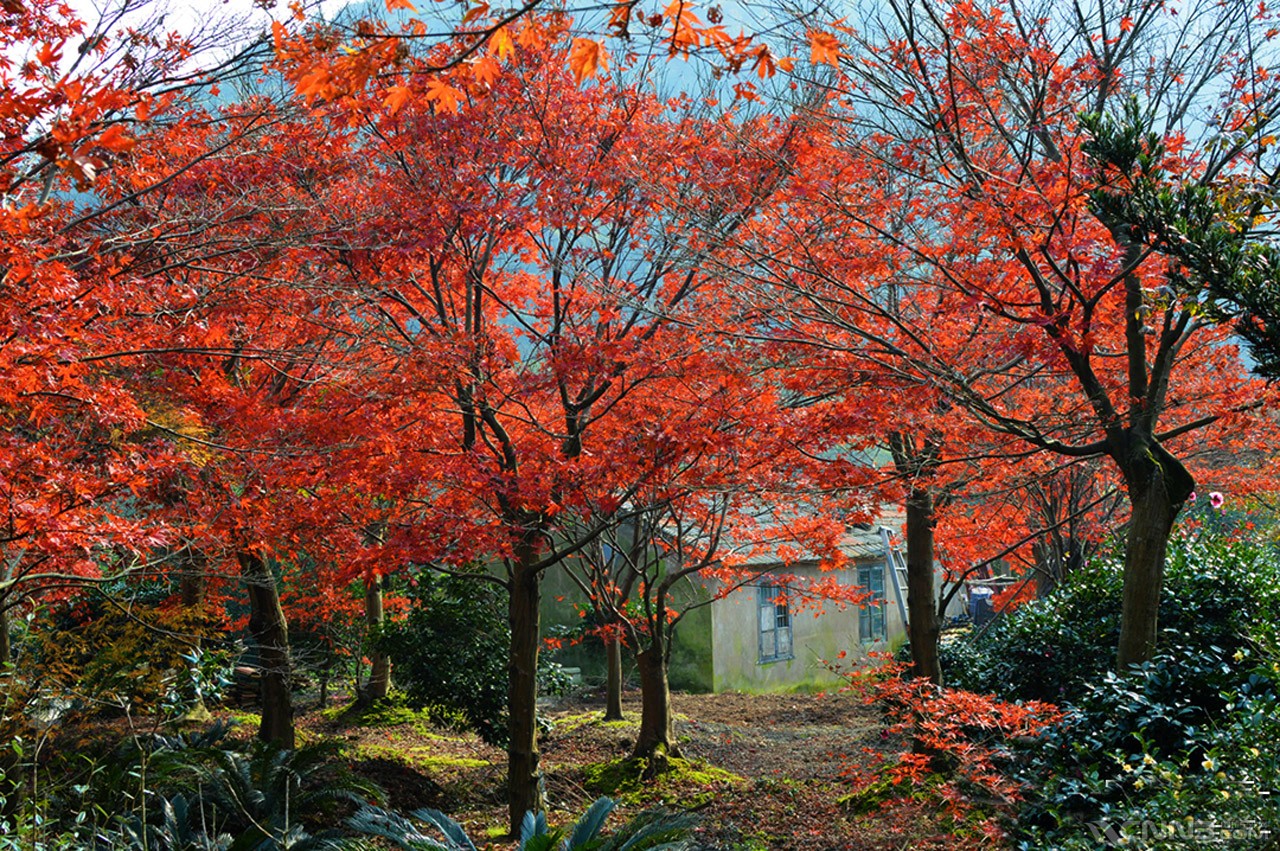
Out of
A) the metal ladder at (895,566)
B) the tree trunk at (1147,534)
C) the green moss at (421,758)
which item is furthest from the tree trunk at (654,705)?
the metal ladder at (895,566)

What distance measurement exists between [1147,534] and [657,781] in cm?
692

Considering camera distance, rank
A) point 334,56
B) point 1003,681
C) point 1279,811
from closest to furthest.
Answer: point 334,56, point 1279,811, point 1003,681

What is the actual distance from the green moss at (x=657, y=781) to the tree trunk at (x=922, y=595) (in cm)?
274

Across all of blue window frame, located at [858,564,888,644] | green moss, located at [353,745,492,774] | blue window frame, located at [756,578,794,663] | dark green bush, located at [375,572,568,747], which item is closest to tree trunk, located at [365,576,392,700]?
green moss, located at [353,745,492,774]

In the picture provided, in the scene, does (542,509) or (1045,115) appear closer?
(1045,115)

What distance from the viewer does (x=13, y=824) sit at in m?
6.28

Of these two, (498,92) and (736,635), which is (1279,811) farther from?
(736,635)

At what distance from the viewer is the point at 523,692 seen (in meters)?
10.2

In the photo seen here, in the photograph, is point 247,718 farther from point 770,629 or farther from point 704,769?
point 770,629

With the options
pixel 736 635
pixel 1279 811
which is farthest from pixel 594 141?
pixel 736 635

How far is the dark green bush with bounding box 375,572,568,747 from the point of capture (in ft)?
41.4

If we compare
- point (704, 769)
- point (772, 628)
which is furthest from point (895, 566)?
point (704, 769)

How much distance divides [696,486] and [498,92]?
169 inches

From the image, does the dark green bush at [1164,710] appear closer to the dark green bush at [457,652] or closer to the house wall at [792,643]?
the dark green bush at [457,652]
